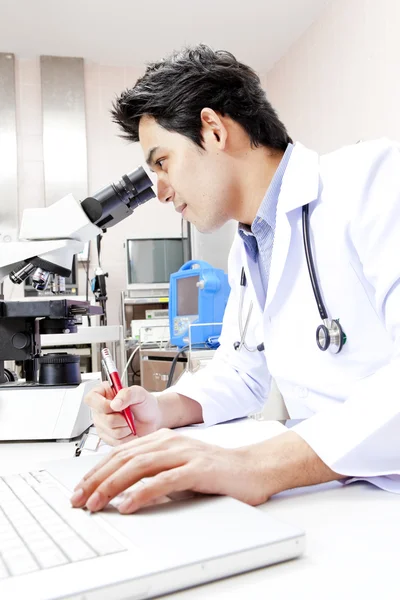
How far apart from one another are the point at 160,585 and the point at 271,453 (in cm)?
26

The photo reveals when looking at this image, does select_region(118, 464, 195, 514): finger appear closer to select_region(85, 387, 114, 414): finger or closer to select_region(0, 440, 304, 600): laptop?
select_region(0, 440, 304, 600): laptop

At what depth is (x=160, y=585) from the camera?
373mm

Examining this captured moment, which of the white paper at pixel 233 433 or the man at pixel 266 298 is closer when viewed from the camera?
the man at pixel 266 298

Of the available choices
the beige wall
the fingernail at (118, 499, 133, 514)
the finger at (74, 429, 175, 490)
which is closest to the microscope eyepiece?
the finger at (74, 429, 175, 490)

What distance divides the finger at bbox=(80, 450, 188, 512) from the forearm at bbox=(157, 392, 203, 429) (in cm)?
45

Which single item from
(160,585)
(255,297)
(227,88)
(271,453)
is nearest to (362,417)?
(271,453)

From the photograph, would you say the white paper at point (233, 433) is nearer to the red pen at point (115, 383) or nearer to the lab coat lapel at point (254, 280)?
the red pen at point (115, 383)

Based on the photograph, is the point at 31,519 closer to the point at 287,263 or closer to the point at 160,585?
the point at 160,585

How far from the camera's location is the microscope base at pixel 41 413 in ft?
3.29

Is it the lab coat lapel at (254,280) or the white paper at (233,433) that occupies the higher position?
the lab coat lapel at (254,280)

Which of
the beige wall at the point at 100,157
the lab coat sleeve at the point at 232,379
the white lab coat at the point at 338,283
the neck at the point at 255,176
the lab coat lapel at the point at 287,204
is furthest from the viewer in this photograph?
the beige wall at the point at 100,157

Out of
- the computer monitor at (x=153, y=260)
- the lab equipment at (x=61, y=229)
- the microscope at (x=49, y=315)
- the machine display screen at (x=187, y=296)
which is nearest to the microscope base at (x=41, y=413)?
the microscope at (x=49, y=315)

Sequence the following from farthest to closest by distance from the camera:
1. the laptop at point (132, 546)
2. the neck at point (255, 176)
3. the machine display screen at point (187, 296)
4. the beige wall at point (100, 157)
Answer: the beige wall at point (100, 157)
the machine display screen at point (187, 296)
the neck at point (255, 176)
the laptop at point (132, 546)

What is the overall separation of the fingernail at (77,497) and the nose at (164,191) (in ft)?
2.61
